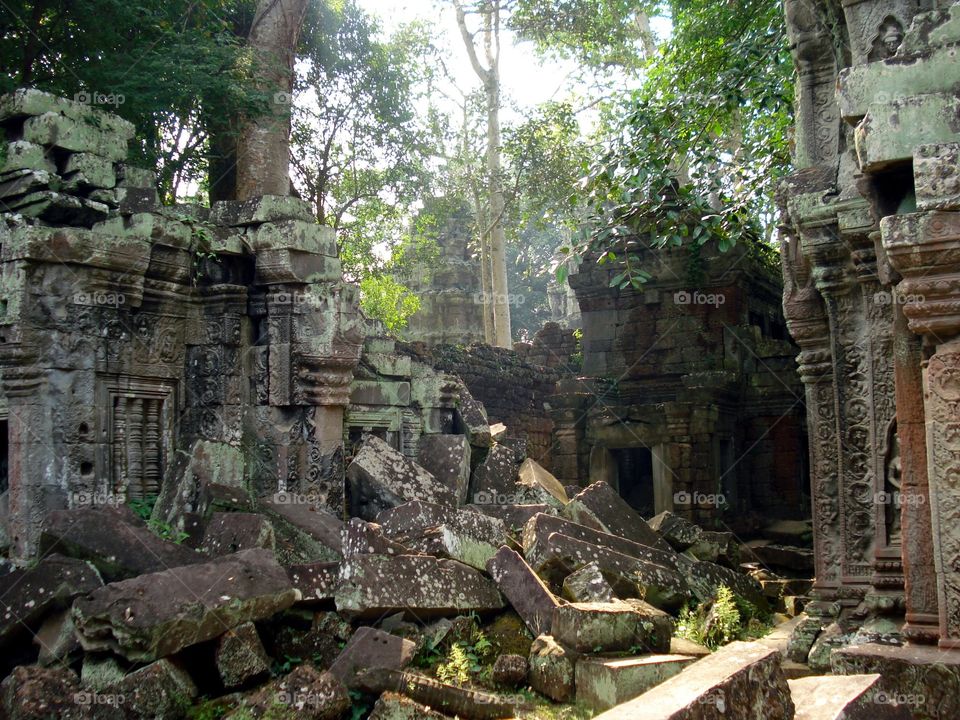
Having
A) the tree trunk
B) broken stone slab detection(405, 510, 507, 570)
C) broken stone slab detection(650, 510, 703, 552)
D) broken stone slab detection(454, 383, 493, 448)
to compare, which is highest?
the tree trunk

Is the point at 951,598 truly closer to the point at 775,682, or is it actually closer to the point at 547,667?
the point at 775,682

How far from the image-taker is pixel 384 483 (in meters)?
7.44

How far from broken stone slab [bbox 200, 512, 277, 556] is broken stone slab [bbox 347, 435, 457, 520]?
1.34 meters

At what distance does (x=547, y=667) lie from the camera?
5.09 metres

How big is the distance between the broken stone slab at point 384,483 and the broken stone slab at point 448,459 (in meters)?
0.29

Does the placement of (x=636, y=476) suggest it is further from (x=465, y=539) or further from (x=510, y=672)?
(x=510, y=672)

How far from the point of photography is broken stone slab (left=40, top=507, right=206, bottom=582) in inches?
222

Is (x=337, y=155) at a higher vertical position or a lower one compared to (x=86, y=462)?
higher

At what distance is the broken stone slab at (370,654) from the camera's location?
16.3ft

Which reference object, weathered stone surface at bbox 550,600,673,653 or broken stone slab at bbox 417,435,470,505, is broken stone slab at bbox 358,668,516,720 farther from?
broken stone slab at bbox 417,435,470,505

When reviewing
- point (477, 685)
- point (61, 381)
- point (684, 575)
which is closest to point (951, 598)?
point (477, 685)

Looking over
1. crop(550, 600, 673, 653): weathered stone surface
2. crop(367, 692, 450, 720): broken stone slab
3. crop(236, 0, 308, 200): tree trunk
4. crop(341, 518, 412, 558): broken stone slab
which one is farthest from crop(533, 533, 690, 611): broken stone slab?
crop(236, 0, 308, 200): tree trunk

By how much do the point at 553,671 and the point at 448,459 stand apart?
324 centimetres

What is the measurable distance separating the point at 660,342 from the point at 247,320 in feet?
32.8
